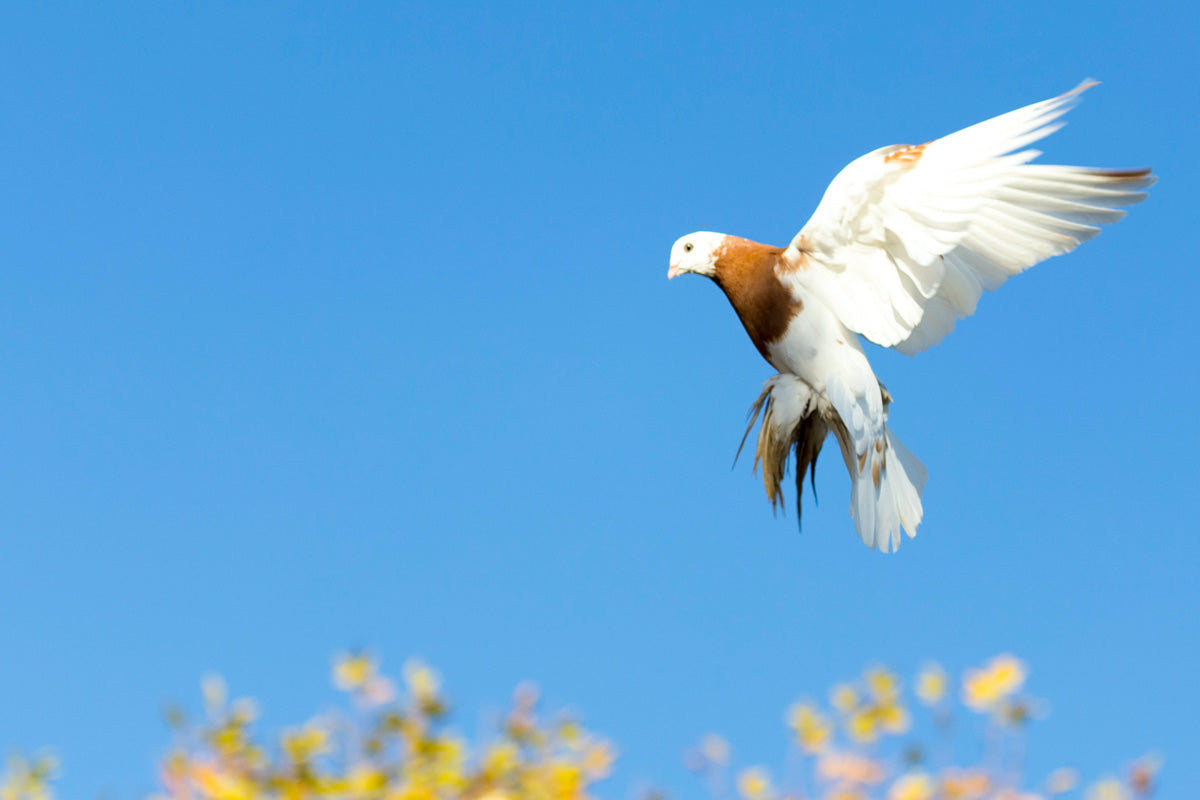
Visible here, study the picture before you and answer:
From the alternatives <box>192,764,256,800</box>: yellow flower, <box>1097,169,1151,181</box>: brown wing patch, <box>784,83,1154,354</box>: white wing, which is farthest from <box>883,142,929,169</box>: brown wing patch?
<box>192,764,256,800</box>: yellow flower

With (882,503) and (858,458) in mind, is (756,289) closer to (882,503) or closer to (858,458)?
(858,458)

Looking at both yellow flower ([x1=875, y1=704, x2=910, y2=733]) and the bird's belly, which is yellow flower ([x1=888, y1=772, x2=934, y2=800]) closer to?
yellow flower ([x1=875, y1=704, x2=910, y2=733])

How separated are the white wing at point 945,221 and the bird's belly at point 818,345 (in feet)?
0.19

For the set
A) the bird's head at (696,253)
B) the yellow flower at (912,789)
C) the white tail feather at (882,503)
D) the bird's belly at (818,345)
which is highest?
the bird's head at (696,253)

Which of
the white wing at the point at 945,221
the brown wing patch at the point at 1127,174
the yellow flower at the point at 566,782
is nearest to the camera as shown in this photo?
the yellow flower at the point at 566,782

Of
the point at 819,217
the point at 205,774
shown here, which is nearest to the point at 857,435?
the point at 819,217

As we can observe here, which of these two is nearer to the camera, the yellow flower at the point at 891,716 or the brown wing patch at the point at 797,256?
the yellow flower at the point at 891,716

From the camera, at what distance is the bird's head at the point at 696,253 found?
16.2 ft

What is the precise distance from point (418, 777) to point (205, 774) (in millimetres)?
399

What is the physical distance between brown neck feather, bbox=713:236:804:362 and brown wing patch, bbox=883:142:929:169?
60cm

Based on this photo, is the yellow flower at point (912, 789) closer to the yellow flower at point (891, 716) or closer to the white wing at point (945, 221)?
the yellow flower at point (891, 716)

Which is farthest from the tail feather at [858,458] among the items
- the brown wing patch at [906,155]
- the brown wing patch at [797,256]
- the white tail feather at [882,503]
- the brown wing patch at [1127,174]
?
the brown wing patch at [1127,174]

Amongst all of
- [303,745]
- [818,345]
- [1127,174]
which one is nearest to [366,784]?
[303,745]

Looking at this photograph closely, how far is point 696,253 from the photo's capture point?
16.3 feet
